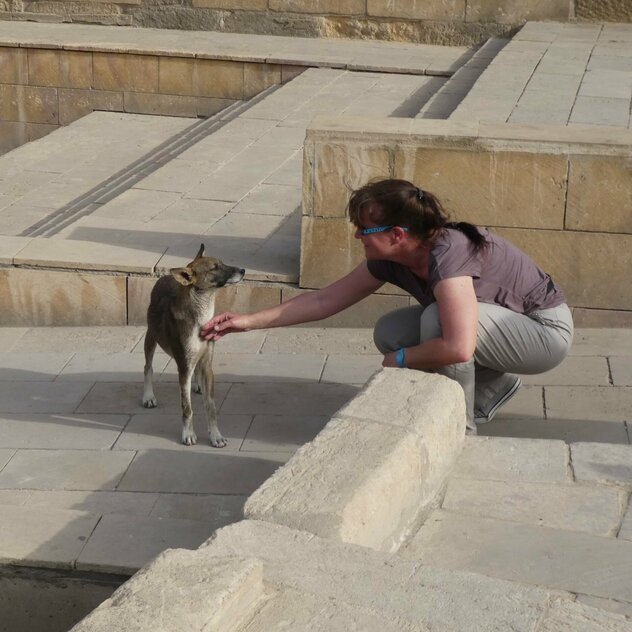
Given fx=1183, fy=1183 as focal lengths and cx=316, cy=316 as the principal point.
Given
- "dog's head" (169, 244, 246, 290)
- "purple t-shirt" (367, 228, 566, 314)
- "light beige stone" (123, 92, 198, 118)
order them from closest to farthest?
"purple t-shirt" (367, 228, 566, 314) → "dog's head" (169, 244, 246, 290) → "light beige stone" (123, 92, 198, 118)

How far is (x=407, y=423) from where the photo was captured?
411 centimetres

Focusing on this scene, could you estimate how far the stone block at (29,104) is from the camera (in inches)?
524

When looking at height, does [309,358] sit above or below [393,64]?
below

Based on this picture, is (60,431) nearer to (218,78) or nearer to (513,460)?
(513,460)

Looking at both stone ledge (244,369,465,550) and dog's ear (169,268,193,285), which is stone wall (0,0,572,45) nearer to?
dog's ear (169,268,193,285)

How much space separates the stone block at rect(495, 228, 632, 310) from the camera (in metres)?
6.67

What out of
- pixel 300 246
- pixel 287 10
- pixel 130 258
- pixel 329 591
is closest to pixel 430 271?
pixel 329 591

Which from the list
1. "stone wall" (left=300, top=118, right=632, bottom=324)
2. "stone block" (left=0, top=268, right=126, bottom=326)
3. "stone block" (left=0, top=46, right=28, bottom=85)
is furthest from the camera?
"stone block" (left=0, top=46, right=28, bottom=85)

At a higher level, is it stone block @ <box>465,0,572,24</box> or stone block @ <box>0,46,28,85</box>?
stone block @ <box>465,0,572,24</box>

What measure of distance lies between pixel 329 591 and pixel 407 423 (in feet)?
3.51

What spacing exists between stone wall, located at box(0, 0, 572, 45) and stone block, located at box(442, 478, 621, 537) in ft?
32.3

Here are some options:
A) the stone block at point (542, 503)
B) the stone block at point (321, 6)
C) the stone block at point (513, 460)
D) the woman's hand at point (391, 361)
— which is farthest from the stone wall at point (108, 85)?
Result: the stone block at point (542, 503)

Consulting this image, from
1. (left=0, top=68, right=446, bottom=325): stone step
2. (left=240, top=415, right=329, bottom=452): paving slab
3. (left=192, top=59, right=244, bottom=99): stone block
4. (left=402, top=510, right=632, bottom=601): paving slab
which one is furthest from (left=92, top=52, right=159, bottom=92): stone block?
(left=402, top=510, right=632, bottom=601): paving slab

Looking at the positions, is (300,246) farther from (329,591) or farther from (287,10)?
(287,10)
